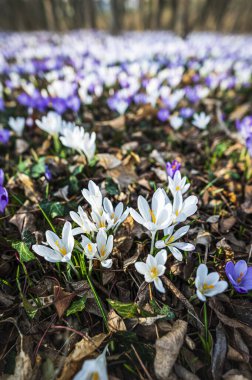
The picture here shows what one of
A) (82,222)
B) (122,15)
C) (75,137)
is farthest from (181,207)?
(122,15)

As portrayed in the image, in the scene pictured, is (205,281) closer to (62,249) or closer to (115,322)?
(115,322)

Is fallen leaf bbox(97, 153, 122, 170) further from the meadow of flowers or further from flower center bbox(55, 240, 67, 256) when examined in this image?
flower center bbox(55, 240, 67, 256)

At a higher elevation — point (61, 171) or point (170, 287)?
point (61, 171)

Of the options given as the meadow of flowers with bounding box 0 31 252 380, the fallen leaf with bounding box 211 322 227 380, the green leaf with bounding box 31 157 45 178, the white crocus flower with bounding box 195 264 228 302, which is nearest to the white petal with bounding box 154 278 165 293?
the meadow of flowers with bounding box 0 31 252 380

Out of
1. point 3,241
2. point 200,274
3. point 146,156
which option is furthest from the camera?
point 146,156

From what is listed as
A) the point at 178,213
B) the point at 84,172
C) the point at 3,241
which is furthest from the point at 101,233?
the point at 84,172

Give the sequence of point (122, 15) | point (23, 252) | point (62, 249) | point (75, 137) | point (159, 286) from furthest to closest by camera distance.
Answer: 1. point (122, 15)
2. point (75, 137)
3. point (23, 252)
4. point (62, 249)
5. point (159, 286)

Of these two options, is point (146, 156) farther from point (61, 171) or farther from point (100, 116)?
point (100, 116)
